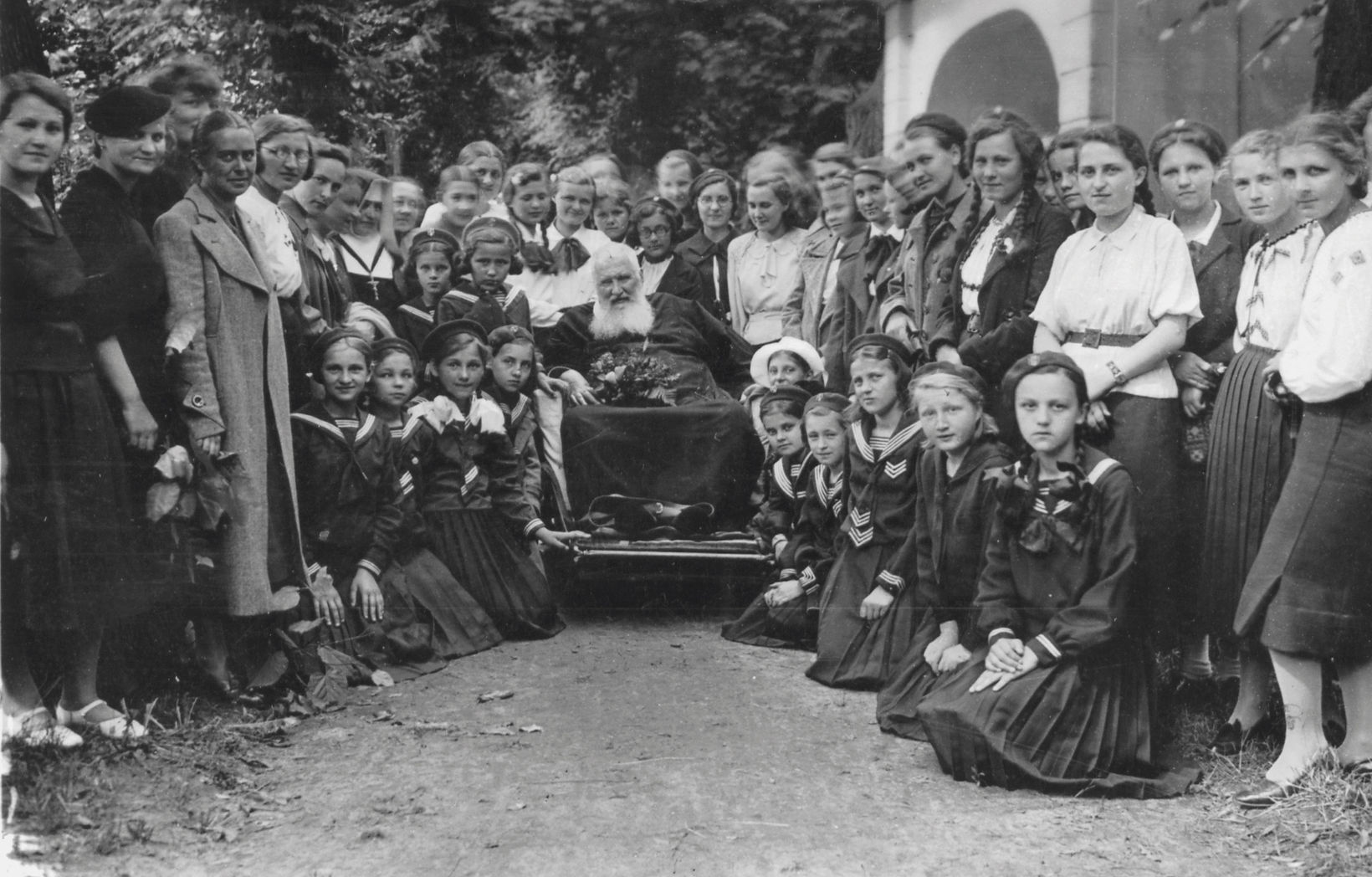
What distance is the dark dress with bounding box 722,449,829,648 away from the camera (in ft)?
19.4

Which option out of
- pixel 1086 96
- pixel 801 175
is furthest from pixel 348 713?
pixel 1086 96

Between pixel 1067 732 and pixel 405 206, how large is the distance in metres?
4.39

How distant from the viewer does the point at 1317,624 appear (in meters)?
3.76

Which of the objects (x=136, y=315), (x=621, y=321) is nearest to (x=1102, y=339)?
(x=621, y=321)

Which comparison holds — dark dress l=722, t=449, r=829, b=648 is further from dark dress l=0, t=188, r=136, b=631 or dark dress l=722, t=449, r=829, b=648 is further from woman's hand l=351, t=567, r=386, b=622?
dark dress l=0, t=188, r=136, b=631

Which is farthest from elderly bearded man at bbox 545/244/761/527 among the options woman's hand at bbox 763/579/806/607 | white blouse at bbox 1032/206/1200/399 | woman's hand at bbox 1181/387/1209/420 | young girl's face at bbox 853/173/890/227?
woman's hand at bbox 1181/387/1209/420

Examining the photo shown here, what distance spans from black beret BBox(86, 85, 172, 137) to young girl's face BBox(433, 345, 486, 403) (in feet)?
5.99

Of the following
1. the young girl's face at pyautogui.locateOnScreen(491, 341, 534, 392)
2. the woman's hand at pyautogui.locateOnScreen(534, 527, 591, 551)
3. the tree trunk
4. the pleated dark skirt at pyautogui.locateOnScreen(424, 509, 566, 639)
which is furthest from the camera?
the young girl's face at pyautogui.locateOnScreen(491, 341, 534, 392)

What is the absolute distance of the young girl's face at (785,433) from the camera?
6156 millimetres

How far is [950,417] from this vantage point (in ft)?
15.4

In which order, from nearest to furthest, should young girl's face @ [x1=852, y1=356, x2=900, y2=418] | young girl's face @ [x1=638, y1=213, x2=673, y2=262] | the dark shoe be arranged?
1. the dark shoe
2. young girl's face @ [x1=852, y1=356, x2=900, y2=418]
3. young girl's face @ [x1=638, y1=213, x2=673, y2=262]

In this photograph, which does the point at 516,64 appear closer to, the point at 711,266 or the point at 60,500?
the point at 711,266

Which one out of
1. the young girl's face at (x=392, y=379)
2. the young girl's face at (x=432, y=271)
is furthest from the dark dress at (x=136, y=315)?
the young girl's face at (x=432, y=271)

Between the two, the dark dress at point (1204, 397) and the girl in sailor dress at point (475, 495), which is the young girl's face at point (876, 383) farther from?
the girl in sailor dress at point (475, 495)
